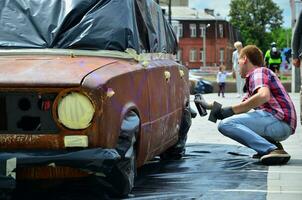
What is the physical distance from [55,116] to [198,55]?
10770cm

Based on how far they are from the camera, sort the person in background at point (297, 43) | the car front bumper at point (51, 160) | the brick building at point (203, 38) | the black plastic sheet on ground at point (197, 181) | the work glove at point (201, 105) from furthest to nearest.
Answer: the brick building at point (203, 38) → the person in background at point (297, 43) → the work glove at point (201, 105) → the black plastic sheet on ground at point (197, 181) → the car front bumper at point (51, 160)

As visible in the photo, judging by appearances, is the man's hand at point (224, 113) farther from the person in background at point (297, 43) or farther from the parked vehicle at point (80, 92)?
the person in background at point (297, 43)

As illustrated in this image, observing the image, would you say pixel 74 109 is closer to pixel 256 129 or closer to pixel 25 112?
pixel 25 112

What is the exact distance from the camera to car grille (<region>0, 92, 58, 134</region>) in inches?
179

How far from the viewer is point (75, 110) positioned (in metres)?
4.48

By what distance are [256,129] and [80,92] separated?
10.6ft

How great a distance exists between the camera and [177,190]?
573cm

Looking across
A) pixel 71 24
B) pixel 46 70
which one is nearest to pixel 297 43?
pixel 71 24

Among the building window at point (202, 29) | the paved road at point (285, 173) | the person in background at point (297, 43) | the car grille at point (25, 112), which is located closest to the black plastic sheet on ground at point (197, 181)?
the paved road at point (285, 173)

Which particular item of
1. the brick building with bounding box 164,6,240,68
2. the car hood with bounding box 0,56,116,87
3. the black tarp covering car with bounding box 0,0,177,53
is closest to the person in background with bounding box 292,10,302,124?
the black tarp covering car with bounding box 0,0,177,53

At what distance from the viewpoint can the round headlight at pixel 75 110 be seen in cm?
448

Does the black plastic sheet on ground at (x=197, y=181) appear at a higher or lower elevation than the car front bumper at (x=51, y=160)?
lower

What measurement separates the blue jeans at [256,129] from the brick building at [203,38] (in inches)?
3928

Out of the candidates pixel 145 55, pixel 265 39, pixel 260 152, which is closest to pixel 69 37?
pixel 145 55
